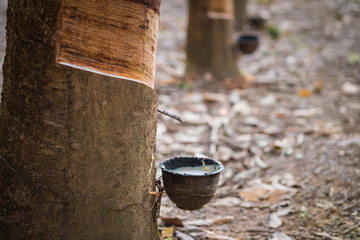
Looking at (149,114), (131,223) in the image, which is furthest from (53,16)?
(131,223)

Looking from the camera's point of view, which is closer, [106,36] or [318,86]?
[106,36]

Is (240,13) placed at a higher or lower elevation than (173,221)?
higher

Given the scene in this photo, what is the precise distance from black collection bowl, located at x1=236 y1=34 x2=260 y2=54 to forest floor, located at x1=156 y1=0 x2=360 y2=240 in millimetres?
544

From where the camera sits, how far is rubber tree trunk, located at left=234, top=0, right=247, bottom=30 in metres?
9.10

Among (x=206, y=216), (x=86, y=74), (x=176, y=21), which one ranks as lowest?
(x=206, y=216)

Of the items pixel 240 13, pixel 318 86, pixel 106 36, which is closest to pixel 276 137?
pixel 318 86

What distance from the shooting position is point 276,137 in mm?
3975

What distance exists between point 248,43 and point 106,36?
419 centimetres

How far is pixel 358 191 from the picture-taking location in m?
2.67

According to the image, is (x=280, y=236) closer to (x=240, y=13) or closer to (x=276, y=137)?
(x=276, y=137)

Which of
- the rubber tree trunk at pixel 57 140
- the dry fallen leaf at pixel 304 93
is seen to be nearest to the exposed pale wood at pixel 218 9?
the dry fallen leaf at pixel 304 93

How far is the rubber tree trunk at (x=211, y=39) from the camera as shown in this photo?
566 cm

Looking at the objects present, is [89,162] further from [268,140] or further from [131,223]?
[268,140]

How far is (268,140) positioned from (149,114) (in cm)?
242
